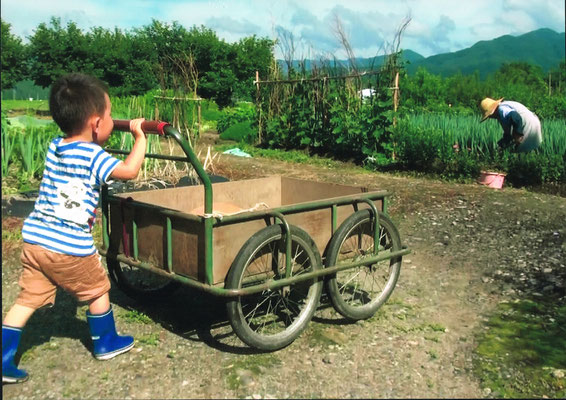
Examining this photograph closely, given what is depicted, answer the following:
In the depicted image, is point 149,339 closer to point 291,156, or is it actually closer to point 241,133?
point 291,156

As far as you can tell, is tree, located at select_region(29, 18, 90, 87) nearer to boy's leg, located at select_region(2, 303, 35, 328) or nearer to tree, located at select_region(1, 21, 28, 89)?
tree, located at select_region(1, 21, 28, 89)

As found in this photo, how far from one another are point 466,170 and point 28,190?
5.96 metres

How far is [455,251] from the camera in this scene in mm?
5449

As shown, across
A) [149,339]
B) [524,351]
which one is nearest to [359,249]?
[524,351]

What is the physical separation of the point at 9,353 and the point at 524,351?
276 cm

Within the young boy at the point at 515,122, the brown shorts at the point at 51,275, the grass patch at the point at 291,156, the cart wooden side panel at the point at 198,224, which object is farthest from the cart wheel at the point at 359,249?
the grass patch at the point at 291,156

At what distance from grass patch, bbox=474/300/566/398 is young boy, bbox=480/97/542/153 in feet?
11.6

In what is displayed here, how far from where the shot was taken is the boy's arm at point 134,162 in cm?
295

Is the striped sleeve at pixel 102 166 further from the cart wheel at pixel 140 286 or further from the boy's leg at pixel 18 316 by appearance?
the cart wheel at pixel 140 286

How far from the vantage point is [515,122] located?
24.0 feet

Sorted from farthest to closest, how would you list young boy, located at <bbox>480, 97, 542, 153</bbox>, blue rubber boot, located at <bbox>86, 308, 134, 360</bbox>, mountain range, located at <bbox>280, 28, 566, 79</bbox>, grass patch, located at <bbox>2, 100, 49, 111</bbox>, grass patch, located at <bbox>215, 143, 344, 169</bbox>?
mountain range, located at <bbox>280, 28, 566, 79</bbox> < grass patch, located at <bbox>2, 100, 49, 111</bbox> < grass patch, located at <bbox>215, 143, 344, 169</bbox> < young boy, located at <bbox>480, 97, 542, 153</bbox> < blue rubber boot, located at <bbox>86, 308, 134, 360</bbox>

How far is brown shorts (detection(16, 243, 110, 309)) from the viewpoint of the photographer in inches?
117

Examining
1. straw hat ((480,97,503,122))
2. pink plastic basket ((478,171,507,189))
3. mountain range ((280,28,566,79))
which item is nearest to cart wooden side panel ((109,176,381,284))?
straw hat ((480,97,503,122))

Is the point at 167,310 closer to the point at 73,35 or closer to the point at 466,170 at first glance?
the point at 466,170
